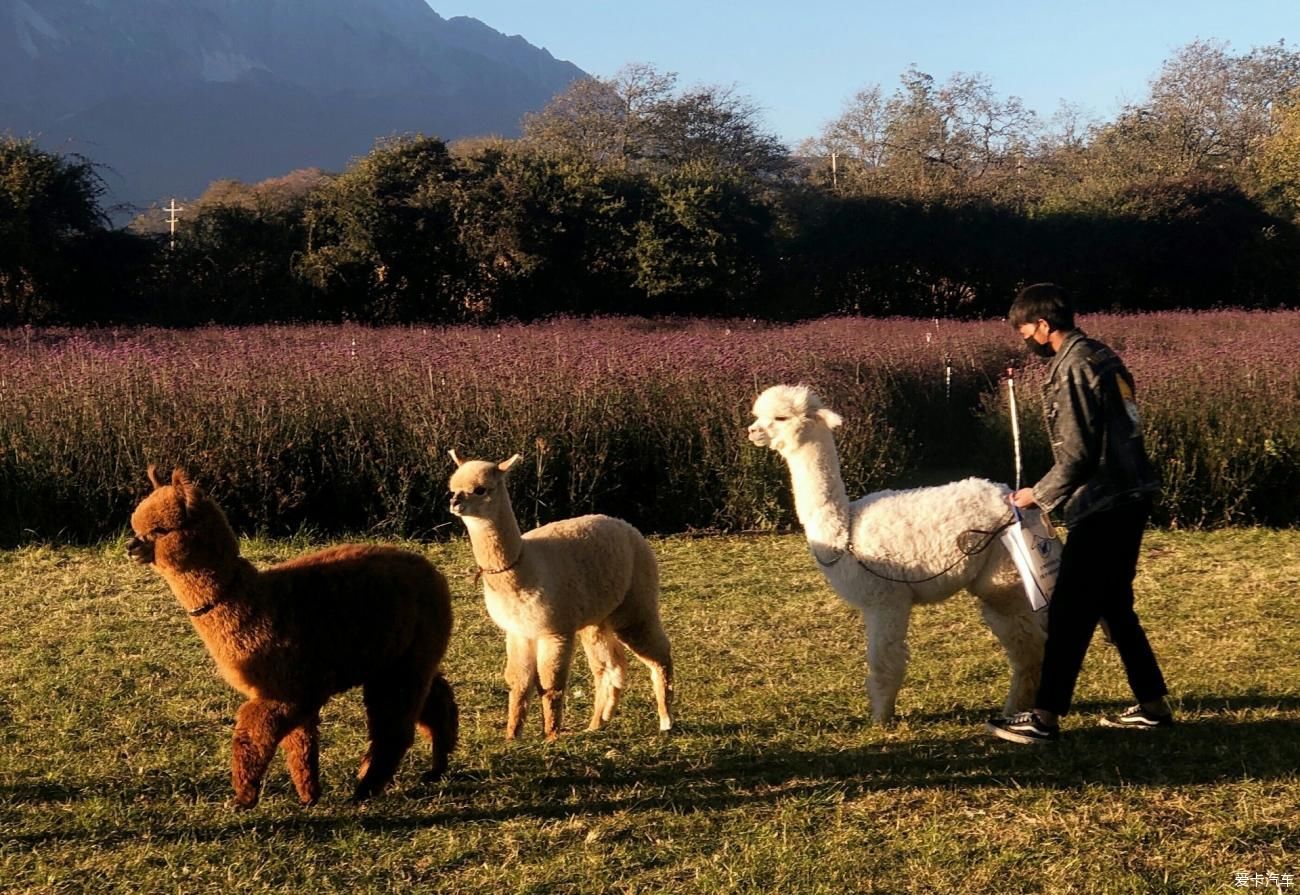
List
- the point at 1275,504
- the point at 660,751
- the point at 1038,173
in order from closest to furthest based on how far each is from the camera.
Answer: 1. the point at 660,751
2. the point at 1275,504
3. the point at 1038,173

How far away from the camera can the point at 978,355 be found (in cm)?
1620

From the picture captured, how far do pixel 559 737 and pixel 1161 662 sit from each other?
3.47 metres

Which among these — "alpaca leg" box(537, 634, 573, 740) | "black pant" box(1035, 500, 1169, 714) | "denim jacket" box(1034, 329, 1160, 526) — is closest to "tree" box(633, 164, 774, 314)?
"alpaca leg" box(537, 634, 573, 740)

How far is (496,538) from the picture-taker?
191 inches

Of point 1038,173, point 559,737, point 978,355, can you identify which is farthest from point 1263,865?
point 1038,173

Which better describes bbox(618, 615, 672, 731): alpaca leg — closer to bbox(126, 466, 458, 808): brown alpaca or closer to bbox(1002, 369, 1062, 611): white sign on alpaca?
bbox(126, 466, 458, 808): brown alpaca

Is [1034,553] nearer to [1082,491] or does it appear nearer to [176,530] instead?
[1082,491]

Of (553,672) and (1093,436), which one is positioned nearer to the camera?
(1093,436)

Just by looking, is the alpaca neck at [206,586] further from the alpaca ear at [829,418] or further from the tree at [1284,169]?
the tree at [1284,169]

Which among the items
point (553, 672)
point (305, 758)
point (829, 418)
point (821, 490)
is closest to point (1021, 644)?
point (821, 490)

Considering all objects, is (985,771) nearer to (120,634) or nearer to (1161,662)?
(1161,662)

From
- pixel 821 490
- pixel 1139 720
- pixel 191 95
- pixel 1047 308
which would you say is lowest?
pixel 1139 720

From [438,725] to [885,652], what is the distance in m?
2.05

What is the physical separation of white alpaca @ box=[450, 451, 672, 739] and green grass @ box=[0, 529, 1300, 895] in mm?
257
